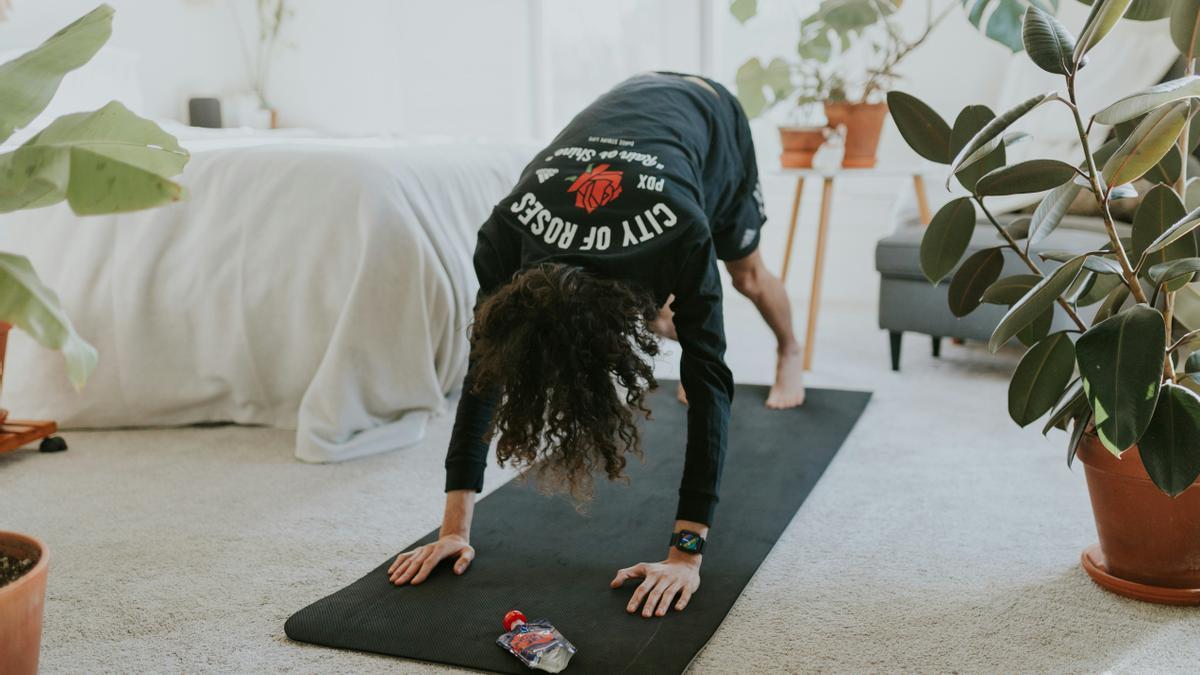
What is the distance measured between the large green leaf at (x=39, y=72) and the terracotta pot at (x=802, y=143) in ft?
7.62

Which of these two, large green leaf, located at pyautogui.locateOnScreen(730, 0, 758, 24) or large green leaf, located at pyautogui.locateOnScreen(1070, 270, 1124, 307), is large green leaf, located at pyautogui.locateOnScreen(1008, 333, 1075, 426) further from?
large green leaf, located at pyautogui.locateOnScreen(730, 0, 758, 24)

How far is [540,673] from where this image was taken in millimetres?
1364

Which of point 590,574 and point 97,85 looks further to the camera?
point 97,85

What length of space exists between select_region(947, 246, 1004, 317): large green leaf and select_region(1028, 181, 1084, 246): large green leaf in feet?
0.88

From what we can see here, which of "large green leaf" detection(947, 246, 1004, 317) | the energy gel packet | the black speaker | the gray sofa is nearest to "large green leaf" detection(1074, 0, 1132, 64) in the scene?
"large green leaf" detection(947, 246, 1004, 317)

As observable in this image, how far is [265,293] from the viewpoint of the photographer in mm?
2455

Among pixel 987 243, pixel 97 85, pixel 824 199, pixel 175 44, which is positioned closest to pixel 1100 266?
pixel 987 243

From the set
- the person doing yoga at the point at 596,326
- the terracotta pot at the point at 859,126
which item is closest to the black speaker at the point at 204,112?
the terracotta pot at the point at 859,126

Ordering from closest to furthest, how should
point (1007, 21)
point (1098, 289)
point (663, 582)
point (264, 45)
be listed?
1. point (663, 582)
2. point (1098, 289)
3. point (1007, 21)
4. point (264, 45)

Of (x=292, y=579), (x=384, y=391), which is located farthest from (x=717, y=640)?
(x=384, y=391)

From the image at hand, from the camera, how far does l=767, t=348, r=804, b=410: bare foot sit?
8.55 ft

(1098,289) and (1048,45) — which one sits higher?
(1048,45)

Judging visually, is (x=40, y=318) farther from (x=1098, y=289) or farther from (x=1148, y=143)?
(x=1098, y=289)

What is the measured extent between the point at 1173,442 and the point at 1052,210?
1.15 ft
